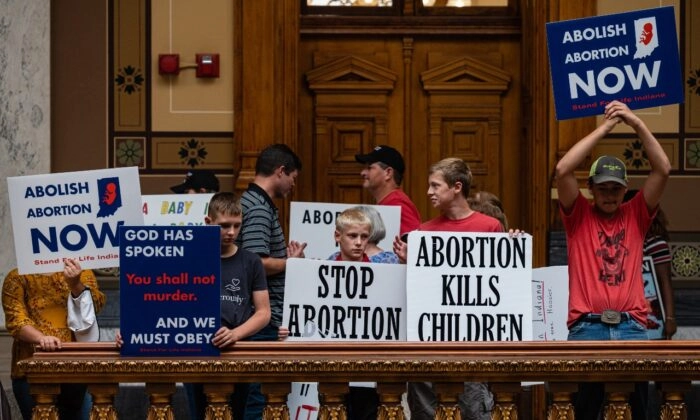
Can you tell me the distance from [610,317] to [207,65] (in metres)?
6.63

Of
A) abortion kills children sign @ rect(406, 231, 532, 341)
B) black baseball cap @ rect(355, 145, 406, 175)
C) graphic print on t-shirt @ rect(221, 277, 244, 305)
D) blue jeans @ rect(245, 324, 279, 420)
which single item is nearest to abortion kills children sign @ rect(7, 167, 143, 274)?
graphic print on t-shirt @ rect(221, 277, 244, 305)

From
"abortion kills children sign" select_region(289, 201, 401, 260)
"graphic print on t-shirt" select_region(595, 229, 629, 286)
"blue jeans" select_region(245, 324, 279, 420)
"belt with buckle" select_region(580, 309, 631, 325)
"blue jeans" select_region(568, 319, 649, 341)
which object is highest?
"abortion kills children sign" select_region(289, 201, 401, 260)

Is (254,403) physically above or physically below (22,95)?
below

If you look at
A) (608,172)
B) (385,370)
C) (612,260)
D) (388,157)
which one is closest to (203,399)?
(385,370)

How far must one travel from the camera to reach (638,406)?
8156 millimetres

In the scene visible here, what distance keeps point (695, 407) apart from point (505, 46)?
4615 millimetres

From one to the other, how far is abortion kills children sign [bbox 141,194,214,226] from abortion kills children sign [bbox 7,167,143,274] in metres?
3.14

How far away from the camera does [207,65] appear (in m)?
14.0

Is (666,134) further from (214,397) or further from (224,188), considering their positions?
(214,397)

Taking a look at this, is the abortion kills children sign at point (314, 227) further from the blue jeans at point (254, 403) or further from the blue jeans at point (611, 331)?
the blue jeans at point (611, 331)

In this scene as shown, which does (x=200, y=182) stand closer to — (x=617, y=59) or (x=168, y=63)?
(x=168, y=63)

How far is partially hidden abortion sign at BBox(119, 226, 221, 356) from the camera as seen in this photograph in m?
6.76

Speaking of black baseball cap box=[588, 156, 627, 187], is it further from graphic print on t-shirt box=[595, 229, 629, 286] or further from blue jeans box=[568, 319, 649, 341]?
blue jeans box=[568, 319, 649, 341]

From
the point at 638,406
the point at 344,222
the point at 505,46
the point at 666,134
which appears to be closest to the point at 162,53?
the point at 505,46
